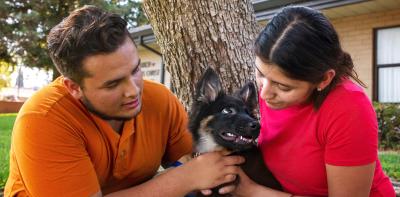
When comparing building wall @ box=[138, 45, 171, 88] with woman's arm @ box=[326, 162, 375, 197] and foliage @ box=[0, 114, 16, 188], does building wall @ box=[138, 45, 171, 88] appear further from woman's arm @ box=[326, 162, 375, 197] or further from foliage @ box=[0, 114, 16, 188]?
woman's arm @ box=[326, 162, 375, 197]

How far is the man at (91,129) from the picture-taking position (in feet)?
9.57

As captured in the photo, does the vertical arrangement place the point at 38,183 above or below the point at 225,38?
below

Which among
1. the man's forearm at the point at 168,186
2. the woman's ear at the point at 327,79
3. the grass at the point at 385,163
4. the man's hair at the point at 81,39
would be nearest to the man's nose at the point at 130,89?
the man's hair at the point at 81,39

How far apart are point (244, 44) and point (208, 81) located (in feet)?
2.53

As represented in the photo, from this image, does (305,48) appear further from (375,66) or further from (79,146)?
(375,66)

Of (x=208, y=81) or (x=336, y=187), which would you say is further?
(x=208, y=81)

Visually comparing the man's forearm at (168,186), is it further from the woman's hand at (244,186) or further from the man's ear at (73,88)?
the man's ear at (73,88)

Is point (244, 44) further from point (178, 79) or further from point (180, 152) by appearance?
point (180, 152)

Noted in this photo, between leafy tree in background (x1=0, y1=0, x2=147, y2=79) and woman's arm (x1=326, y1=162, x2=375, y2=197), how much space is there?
727 inches

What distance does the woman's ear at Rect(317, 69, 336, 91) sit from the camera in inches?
107

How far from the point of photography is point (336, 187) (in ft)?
9.05

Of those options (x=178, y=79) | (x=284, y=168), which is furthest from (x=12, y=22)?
(x=284, y=168)

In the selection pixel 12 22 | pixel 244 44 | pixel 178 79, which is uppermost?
pixel 244 44

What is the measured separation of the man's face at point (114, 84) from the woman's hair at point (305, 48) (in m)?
0.79
